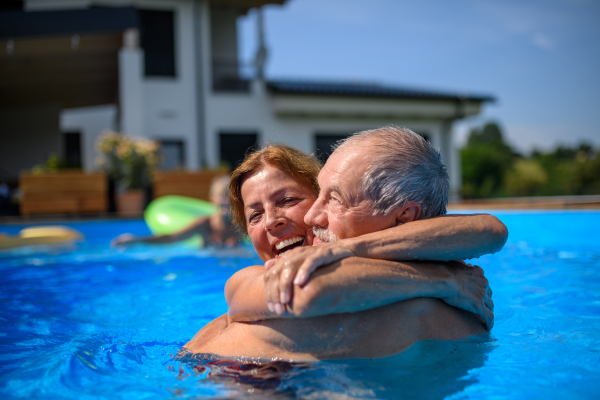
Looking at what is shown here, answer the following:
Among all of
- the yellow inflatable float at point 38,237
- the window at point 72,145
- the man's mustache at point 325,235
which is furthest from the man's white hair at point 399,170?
the window at point 72,145

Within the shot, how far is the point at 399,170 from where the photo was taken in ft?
4.53

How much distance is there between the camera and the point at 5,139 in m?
16.3

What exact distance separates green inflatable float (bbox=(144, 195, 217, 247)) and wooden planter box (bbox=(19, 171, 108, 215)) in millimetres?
3611

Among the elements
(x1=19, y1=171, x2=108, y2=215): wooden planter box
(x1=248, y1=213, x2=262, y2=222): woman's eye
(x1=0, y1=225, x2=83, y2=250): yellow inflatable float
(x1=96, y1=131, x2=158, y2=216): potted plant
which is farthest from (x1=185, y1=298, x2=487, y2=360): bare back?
(x1=19, y1=171, x2=108, y2=215): wooden planter box

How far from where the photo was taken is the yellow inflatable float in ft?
21.6

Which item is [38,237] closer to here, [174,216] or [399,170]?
[174,216]

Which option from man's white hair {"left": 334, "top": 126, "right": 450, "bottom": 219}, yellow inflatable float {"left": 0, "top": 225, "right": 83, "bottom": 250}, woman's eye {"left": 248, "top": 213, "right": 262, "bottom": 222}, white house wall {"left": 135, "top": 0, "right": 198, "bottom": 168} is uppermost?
white house wall {"left": 135, "top": 0, "right": 198, "bottom": 168}

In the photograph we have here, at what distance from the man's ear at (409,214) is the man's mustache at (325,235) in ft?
0.70

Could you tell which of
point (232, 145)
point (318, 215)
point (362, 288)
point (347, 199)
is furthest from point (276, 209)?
point (232, 145)

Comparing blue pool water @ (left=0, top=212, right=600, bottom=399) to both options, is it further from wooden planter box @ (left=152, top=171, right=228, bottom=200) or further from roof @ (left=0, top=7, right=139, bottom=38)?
roof @ (left=0, top=7, right=139, bottom=38)

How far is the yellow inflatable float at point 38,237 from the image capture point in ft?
21.6

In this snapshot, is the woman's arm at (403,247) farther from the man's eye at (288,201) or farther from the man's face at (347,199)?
the man's eye at (288,201)

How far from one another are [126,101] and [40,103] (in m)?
5.63

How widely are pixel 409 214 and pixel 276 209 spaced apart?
22.2 inches
